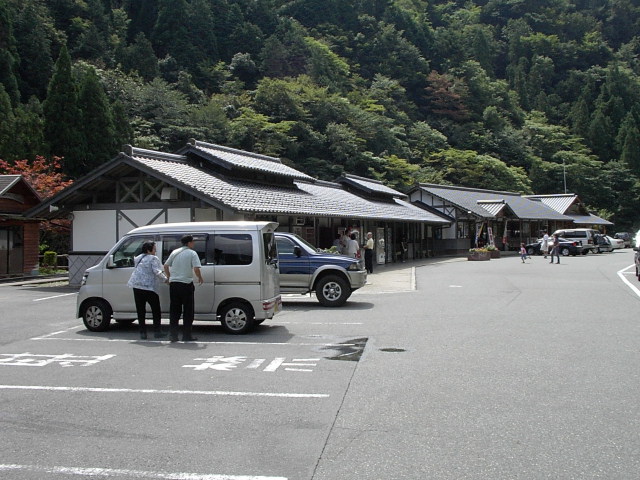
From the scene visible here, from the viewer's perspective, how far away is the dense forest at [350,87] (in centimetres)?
4406

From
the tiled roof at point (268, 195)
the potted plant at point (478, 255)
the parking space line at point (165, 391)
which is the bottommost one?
the parking space line at point (165, 391)

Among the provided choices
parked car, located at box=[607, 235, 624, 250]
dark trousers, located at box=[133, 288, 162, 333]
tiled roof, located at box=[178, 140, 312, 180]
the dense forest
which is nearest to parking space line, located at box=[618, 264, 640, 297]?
dark trousers, located at box=[133, 288, 162, 333]

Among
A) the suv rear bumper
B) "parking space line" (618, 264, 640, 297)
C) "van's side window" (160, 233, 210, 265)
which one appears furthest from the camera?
"parking space line" (618, 264, 640, 297)

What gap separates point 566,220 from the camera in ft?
166

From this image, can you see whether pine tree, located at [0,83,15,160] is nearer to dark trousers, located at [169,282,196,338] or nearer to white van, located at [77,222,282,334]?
white van, located at [77,222,282,334]

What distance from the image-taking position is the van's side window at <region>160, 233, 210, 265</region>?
1037cm

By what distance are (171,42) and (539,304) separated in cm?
5961

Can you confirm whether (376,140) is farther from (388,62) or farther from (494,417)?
(494,417)

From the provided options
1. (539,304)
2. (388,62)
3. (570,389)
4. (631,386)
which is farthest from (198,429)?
(388,62)

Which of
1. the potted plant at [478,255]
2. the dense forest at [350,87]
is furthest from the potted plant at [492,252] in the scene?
the dense forest at [350,87]

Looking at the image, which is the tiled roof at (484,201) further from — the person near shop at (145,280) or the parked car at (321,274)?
the person near shop at (145,280)

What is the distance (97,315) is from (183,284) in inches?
90.9

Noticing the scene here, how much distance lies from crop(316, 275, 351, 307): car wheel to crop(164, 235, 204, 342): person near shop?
5251 millimetres

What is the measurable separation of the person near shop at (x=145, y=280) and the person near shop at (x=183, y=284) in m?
0.29
